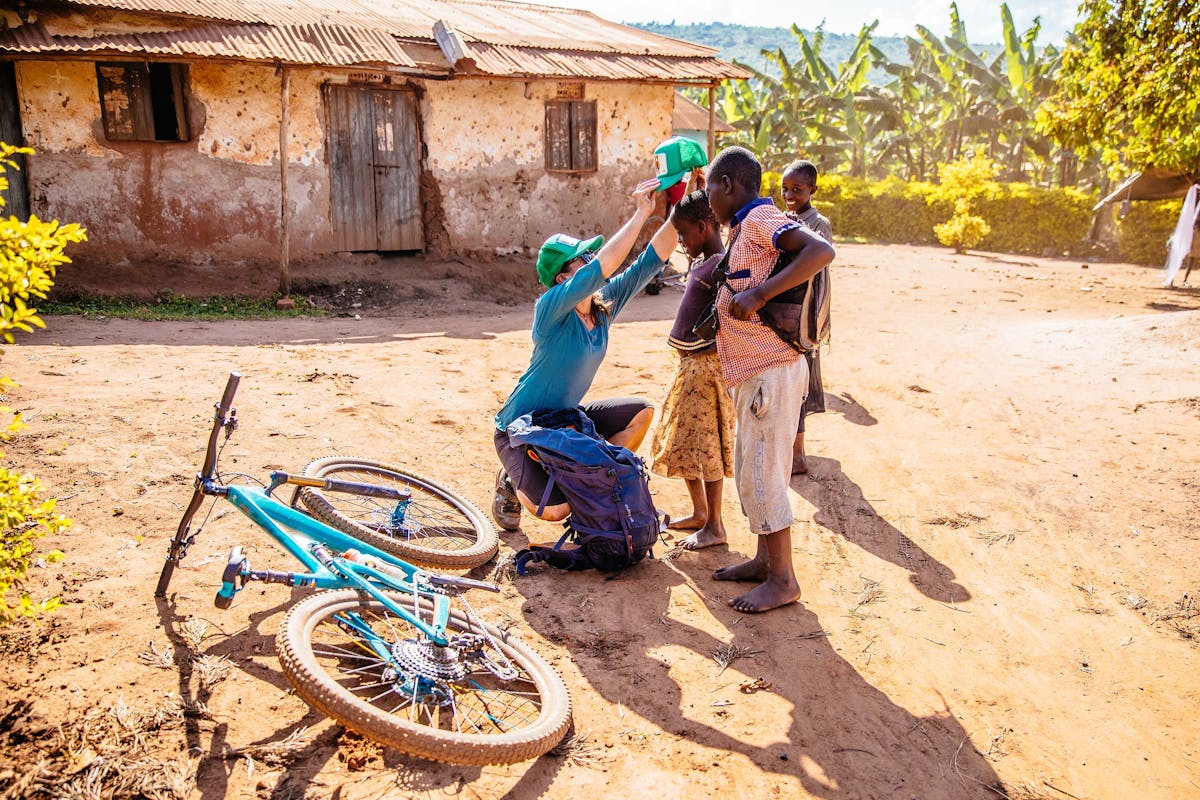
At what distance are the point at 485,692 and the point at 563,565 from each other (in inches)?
44.4

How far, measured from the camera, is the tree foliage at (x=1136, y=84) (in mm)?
9898

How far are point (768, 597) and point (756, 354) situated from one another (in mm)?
1053

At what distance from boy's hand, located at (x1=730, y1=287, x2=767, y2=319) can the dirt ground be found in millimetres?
1296

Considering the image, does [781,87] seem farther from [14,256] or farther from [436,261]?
[14,256]

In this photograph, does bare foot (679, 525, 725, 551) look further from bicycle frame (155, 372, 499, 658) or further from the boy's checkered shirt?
bicycle frame (155, 372, 499, 658)

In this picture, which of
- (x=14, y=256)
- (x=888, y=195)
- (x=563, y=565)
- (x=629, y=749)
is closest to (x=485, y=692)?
(x=629, y=749)

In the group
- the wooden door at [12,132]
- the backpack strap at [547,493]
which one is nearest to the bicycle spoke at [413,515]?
the backpack strap at [547,493]

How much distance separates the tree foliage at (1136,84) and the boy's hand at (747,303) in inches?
376

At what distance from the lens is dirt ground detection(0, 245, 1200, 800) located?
8.45 ft

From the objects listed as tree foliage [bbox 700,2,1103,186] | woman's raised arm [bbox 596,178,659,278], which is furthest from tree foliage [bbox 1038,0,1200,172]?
tree foliage [bbox 700,2,1103,186]

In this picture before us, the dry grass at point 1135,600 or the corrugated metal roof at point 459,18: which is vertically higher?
the corrugated metal roof at point 459,18

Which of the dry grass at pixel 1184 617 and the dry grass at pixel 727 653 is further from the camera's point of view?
the dry grass at pixel 1184 617

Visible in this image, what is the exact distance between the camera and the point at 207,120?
33.4 ft

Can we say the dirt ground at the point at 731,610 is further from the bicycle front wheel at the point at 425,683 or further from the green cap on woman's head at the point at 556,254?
the green cap on woman's head at the point at 556,254
